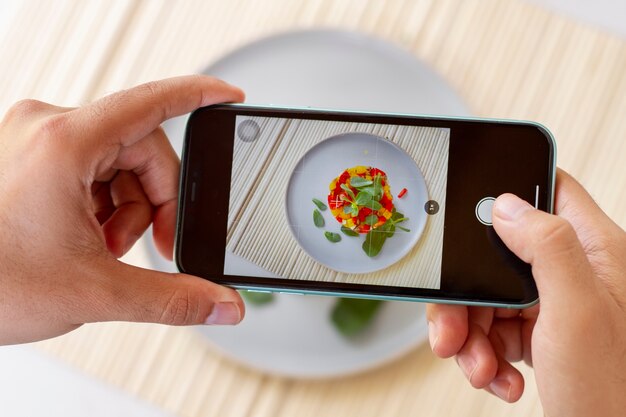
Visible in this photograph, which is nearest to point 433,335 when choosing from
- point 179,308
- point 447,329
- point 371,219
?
point 447,329

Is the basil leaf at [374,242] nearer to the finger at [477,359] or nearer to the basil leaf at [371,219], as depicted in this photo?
the basil leaf at [371,219]

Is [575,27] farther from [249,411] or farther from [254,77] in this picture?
[249,411]

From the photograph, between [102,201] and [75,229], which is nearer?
[75,229]

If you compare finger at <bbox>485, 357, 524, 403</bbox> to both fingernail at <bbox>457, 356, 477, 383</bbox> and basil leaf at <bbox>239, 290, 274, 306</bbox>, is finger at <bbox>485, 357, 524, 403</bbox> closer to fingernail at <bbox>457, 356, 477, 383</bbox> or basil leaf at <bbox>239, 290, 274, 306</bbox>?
fingernail at <bbox>457, 356, 477, 383</bbox>

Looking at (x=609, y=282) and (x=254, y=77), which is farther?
(x=254, y=77)

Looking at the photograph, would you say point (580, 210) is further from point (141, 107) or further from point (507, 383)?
point (141, 107)

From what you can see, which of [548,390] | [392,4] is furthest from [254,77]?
[548,390]
